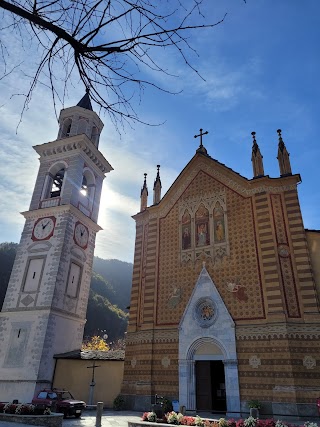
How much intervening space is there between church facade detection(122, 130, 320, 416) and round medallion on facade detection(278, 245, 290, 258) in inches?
2.9

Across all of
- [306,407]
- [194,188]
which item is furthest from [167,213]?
[306,407]

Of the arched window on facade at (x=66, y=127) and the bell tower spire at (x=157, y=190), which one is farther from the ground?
the arched window on facade at (x=66, y=127)

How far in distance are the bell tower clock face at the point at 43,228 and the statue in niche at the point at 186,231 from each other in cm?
1128

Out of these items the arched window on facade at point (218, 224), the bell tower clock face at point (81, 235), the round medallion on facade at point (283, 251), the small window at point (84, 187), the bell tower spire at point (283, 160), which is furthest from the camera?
the small window at point (84, 187)

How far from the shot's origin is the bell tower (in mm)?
21469

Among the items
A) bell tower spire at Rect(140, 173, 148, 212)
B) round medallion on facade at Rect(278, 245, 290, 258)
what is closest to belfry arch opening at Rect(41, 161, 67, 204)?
bell tower spire at Rect(140, 173, 148, 212)

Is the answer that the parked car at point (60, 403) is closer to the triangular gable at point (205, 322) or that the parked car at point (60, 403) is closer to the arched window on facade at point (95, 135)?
the triangular gable at point (205, 322)

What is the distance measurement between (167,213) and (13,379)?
14657mm

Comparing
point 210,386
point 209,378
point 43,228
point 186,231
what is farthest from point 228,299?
point 43,228

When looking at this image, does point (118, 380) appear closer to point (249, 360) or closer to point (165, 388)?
point (165, 388)

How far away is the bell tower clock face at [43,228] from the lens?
2604 centimetres

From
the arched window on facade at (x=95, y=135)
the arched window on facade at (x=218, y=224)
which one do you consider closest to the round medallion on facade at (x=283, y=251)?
the arched window on facade at (x=218, y=224)

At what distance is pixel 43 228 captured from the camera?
26547 millimetres

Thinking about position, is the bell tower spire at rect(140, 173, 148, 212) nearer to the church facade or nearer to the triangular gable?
the church facade
